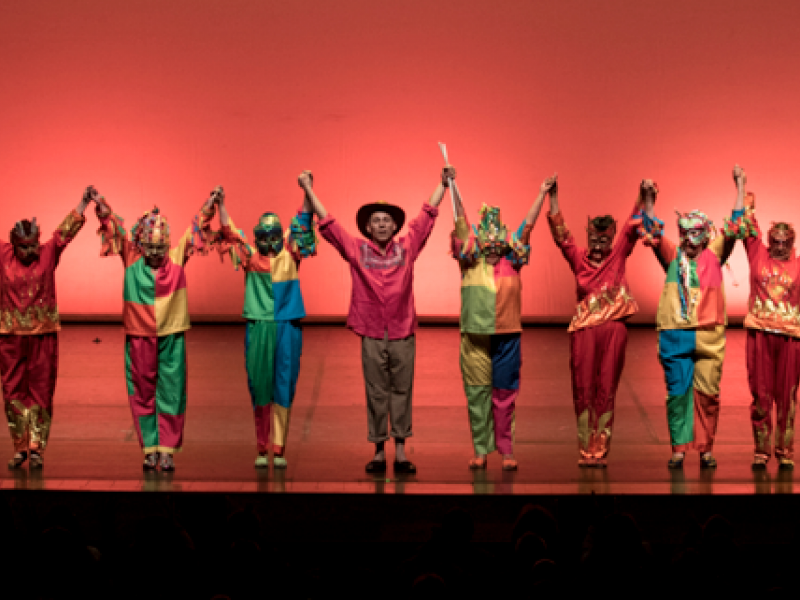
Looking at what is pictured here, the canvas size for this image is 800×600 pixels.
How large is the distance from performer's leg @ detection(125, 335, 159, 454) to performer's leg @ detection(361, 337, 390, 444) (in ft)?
3.77

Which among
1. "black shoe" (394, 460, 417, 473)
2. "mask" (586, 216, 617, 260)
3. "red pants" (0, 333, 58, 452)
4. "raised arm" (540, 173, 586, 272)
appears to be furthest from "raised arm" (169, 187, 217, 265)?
"mask" (586, 216, 617, 260)

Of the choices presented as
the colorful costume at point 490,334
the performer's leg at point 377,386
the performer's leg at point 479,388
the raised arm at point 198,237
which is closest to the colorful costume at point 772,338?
the colorful costume at point 490,334

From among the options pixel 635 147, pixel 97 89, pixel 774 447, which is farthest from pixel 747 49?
A: pixel 97 89

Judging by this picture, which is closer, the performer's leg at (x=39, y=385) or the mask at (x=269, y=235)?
the mask at (x=269, y=235)

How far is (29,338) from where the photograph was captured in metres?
6.56

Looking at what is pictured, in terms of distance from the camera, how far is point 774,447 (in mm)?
6574

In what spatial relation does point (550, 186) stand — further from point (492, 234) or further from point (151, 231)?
point (151, 231)

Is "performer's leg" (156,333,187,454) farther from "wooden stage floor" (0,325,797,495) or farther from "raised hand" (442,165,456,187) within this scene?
"raised hand" (442,165,456,187)

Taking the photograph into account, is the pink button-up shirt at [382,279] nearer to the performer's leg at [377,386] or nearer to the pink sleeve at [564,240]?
the performer's leg at [377,386]

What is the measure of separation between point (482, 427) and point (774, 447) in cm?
164

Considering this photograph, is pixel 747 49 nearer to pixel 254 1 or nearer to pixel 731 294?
pixel 731 294

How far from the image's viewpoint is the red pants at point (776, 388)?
6535mm

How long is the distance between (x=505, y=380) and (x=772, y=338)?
1.52 m

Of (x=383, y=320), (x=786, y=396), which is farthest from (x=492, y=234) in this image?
(x=786, y=396)
